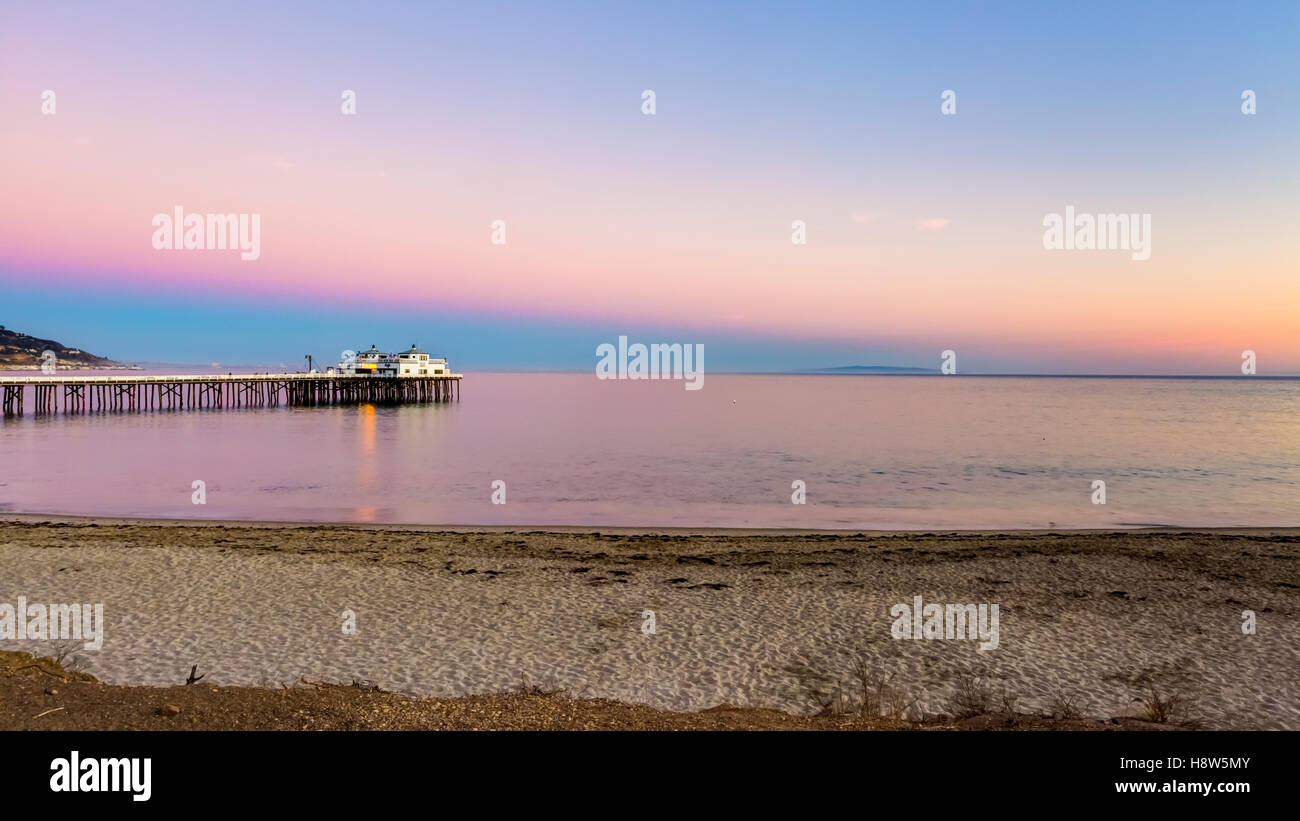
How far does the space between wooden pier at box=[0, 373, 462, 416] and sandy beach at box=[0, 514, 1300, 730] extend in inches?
2485

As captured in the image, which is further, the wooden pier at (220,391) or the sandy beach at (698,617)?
the wooden pier at (220,391)

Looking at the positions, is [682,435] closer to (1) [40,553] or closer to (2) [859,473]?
(2) [859,473]

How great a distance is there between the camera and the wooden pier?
7156 centimetres

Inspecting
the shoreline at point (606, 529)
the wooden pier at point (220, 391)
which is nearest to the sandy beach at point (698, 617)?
the shoreline at point (606, 529)

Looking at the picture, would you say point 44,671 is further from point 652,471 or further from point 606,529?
point 652,471

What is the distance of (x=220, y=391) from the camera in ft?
290

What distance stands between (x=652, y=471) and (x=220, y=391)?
70.3 metres

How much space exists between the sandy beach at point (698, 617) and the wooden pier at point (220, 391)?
207ft

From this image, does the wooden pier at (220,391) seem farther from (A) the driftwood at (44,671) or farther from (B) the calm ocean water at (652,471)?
(A) the driftwood at (44,671)

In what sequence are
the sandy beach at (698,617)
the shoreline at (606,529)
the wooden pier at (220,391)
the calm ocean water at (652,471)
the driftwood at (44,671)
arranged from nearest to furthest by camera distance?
the driftwood at (44,671)
the sandy beach at (698,617)
the shoreline at (606,529)
the calm ocean water at (652,471)
the wooden pier at (220,391)

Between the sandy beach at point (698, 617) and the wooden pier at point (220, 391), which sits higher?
the wooden pier at point (220, 391)

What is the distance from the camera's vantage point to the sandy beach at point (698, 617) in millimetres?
9391

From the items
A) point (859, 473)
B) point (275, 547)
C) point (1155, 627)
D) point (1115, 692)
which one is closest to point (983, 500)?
point (859, 473)

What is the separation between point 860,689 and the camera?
30.8ft
